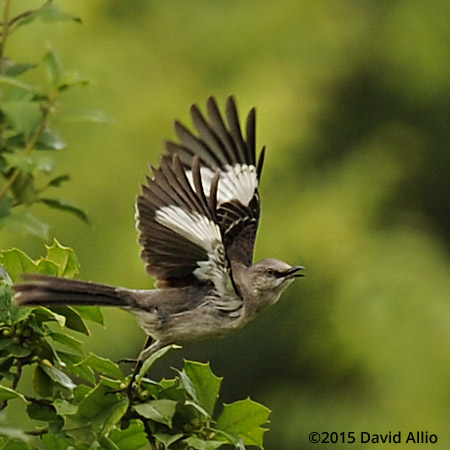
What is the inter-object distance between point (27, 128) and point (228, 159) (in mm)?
1091

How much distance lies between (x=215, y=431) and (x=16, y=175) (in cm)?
88

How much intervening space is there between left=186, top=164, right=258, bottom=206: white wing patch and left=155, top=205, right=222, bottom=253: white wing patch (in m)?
0.69

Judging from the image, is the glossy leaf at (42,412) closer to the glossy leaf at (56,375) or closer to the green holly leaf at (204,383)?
the glossy leaf at (56,375)

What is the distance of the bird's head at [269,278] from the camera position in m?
3.69

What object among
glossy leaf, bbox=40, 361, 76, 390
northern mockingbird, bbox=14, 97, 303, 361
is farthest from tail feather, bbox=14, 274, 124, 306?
glossy leaf, bbox=40, 361, 76, 390

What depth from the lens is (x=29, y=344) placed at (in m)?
2.72

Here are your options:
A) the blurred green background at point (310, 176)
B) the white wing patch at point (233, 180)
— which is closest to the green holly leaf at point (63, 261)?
the white wing patch at point (233, 180)

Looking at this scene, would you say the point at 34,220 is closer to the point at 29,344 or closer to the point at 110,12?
the point at 29,344

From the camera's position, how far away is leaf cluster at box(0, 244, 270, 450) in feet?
8.63

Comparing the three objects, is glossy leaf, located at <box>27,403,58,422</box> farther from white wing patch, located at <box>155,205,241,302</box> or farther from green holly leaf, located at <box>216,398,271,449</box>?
white wing patch, located at <box>155,205,241,302</box>

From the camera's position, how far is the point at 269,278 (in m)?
3.74

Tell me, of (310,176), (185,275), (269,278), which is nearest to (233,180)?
(269,278)

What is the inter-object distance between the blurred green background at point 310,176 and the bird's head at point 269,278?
419 cm

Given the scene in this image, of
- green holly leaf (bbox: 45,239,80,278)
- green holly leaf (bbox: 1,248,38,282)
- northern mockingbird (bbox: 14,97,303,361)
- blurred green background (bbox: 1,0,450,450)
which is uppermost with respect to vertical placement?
blurred green background (bbox: 1,0,450,450)
